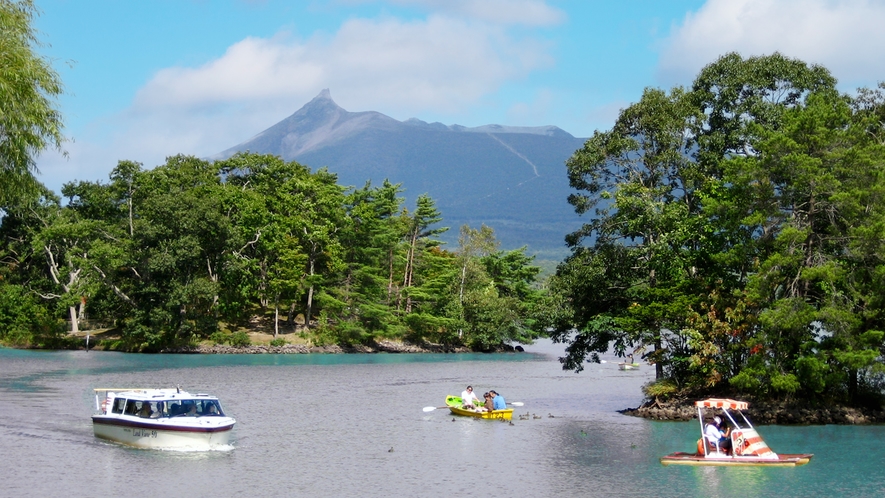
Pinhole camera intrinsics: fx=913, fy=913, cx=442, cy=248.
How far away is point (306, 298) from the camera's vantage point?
4021 inches

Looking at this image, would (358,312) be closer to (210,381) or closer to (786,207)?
(210,381)

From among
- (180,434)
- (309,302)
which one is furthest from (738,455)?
(309,302)

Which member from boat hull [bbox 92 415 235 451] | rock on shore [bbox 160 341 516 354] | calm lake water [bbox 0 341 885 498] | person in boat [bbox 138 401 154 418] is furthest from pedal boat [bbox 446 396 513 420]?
rock on shore [bbox 160 341 516 354]

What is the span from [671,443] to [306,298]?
68.4 m

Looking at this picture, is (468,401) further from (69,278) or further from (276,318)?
(69,278)

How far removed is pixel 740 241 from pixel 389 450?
1952 cm

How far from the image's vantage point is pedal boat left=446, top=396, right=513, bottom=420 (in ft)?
154

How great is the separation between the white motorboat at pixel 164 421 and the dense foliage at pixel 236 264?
49770 millimetres

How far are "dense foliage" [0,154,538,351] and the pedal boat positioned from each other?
4447 cm

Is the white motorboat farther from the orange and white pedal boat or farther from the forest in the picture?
the orange and white pedal boat

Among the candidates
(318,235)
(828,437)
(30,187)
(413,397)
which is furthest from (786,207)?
(318,235)

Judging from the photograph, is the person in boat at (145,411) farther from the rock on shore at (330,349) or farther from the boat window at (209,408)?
the rock on shore at (330,349)

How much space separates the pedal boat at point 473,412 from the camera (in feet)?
154

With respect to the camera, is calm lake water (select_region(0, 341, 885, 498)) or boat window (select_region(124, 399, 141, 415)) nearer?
calm lake water (select_region(0, 341, 885, 498))
